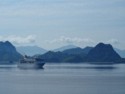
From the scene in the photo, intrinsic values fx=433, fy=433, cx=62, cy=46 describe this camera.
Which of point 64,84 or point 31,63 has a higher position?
point 31,63

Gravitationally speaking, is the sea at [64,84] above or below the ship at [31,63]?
below

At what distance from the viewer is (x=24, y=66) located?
151250 millimetres

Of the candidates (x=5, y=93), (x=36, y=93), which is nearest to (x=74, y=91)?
(x=36, y=93)

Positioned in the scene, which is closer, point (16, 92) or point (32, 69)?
point (16, 92)

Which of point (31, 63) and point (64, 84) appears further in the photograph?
point (31, 63)

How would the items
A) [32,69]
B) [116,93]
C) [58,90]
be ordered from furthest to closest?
[32,69]
[58,90]
[116,93]

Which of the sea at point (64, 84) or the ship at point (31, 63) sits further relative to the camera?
the ship at point (31, 63)

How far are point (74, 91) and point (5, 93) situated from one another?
31.4 feet

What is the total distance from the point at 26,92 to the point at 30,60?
90.3m

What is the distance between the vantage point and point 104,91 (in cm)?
5972

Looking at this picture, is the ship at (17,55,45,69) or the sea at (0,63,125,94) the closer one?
the sea at (0,63,125,94)

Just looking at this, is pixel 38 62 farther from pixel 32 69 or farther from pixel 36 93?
pixel 36 93

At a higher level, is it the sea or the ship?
the ship

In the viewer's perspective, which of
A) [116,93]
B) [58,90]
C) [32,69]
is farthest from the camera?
[32,69]
